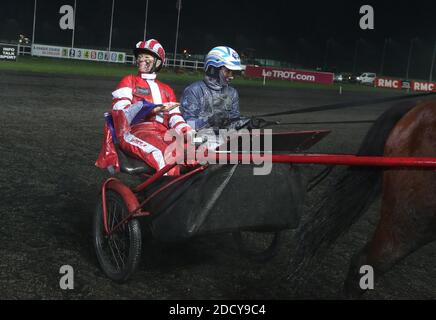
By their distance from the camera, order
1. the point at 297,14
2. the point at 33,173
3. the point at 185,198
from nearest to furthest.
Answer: the point at 185,198
the point at 33,173
the point at 297,14

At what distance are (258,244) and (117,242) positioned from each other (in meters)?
1.35

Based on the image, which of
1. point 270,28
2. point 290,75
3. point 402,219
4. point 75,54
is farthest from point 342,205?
point 270,28

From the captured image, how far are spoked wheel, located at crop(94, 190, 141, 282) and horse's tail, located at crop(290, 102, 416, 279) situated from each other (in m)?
1.07

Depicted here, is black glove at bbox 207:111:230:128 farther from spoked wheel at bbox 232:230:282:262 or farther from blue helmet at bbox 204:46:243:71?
spoked wheel at bbox 232:230:282:262

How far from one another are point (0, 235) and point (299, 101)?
16.7m

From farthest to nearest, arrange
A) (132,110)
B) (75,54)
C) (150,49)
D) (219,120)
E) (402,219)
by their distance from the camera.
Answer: (75,54), (150,49), (219,120), (132,110), (402,219)

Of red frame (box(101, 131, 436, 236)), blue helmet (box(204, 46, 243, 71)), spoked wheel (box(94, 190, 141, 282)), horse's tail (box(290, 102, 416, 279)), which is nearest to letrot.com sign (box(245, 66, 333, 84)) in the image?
blue helmet (box(204, 46, 243, 71))

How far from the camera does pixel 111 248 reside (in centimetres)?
414

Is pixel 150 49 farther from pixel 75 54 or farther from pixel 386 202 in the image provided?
pixel 75 54

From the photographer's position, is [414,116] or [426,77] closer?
[414,116]

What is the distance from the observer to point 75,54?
121 feet
